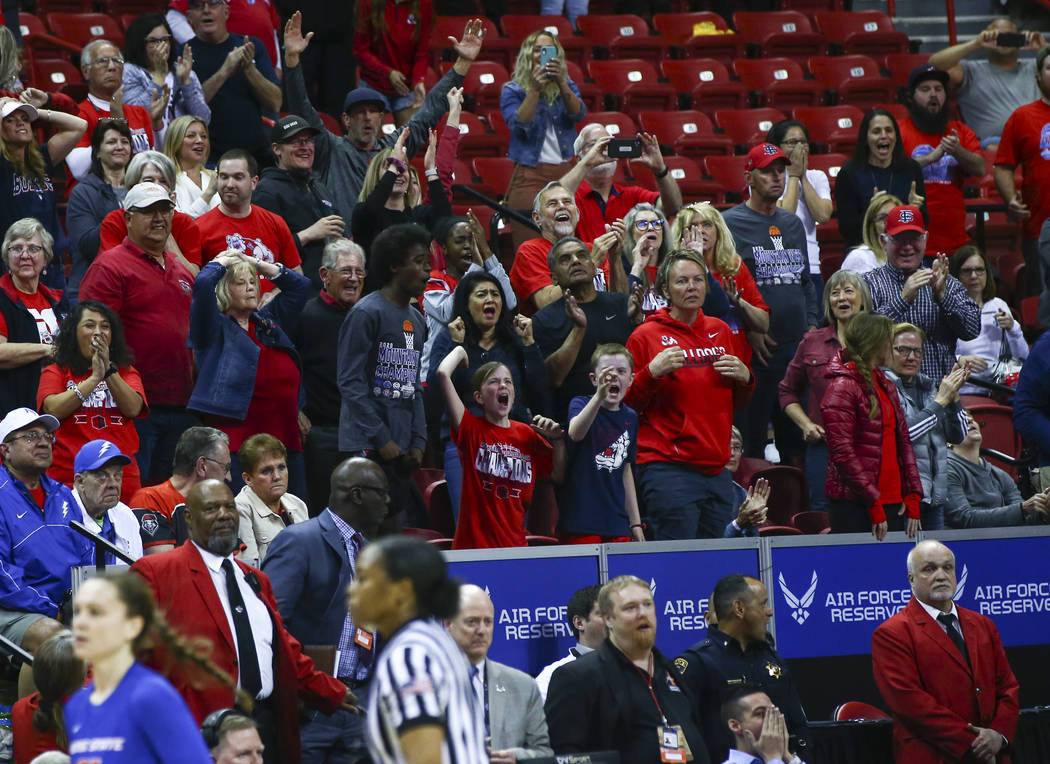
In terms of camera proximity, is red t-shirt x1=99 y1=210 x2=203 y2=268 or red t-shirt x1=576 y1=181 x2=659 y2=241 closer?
red t-shirt x1=99 y1=210 x2=203 y2=268

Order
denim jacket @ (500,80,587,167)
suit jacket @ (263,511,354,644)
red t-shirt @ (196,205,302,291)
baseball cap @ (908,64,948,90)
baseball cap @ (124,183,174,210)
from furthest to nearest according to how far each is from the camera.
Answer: baseball cap @ (908,64,948,90)
denim jacket @ (500,80,587,167)
red t-shirt @ (196,205,302,291)
baseball cap @ (124,183,174,210)
suit jacket @ (263,511,354,644)

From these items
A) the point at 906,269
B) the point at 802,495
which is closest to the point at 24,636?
the point at 802,495

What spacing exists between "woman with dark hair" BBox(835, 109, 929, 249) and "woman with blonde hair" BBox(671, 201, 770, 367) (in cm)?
186

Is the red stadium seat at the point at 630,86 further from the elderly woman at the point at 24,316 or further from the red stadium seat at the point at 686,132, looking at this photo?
the elderly woman at the point at 24,316

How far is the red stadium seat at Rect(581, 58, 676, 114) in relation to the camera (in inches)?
549

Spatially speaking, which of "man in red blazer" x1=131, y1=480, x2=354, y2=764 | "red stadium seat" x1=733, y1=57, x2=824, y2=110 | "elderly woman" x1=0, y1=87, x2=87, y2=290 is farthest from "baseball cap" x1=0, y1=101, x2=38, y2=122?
"red stadium seat" x1=733, y1=57, x2=824, y2=110

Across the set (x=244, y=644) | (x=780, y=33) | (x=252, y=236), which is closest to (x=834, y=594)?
(x=244, y=644)

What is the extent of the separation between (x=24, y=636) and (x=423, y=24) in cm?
680

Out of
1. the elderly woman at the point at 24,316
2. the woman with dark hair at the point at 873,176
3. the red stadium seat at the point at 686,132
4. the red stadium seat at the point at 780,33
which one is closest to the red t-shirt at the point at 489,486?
the elderly woman at the point at 24,316

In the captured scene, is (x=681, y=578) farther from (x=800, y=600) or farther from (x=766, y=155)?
(x=766, y=155)

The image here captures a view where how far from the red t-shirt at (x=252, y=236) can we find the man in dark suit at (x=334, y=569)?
2.54 m

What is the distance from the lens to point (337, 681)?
6.02 metres

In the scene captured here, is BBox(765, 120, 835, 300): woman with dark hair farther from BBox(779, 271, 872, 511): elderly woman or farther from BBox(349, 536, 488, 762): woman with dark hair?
BBox(349, 536, 488, 762): woman with dark hair

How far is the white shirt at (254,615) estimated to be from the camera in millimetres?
5840
